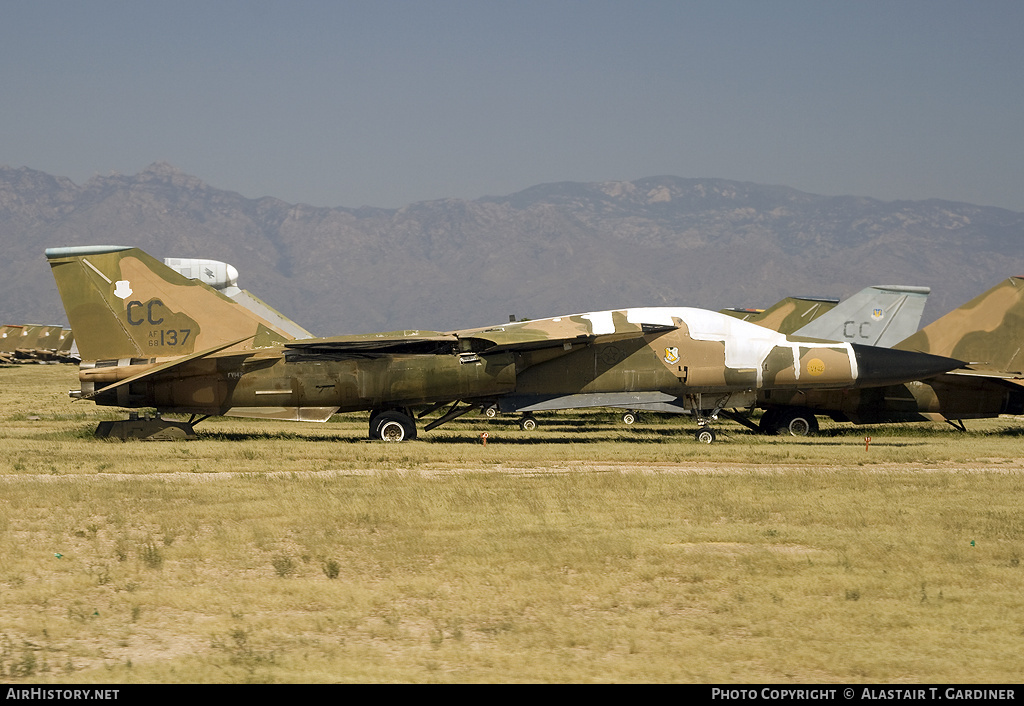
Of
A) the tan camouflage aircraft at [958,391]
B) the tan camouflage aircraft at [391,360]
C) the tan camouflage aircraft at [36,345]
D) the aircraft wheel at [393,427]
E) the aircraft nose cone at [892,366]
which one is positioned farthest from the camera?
the tan camouflage aircraft at [36,345]

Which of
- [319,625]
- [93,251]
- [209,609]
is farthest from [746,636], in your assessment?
[93,251]

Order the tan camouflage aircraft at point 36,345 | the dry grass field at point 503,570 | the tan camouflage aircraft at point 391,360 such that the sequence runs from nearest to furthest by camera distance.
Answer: the dry grass field at point 503,570 → the tan camouflage aircraft at point 391,360 → the tan camouflage aircraft at point 36,345

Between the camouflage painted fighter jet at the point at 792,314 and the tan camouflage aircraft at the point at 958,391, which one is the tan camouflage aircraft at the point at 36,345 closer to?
the camouflage painted fighter jet at the point at 792,314

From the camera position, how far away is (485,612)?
9812 mm

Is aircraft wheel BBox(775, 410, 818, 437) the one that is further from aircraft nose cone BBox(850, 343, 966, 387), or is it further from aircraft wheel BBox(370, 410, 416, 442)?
aircraft wheel BBox(370, 410, 416, 442)

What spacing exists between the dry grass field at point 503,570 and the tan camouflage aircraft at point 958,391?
8.23 metres

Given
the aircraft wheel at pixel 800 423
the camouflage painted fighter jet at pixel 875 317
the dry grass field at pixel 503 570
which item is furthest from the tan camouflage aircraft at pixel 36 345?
the dry grass field at pixel 503 570

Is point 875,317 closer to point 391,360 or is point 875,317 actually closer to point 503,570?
point 391,360

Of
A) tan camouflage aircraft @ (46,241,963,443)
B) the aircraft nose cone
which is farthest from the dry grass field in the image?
the aircraft nose cone

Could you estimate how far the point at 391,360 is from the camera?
81.3 ft

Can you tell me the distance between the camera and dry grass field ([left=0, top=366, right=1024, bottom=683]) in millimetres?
8391

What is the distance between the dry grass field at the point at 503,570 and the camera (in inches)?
330

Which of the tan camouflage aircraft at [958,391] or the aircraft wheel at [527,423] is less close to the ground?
the tan camouflage aircraft at [958,391]

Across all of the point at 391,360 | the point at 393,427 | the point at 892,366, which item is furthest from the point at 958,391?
the point at 391,360
